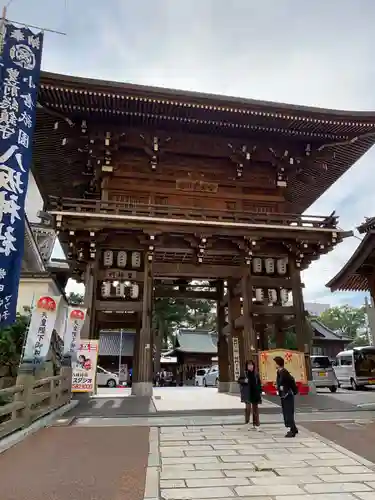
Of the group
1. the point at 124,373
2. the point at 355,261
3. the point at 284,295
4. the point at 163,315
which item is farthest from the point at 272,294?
the point at 163,315

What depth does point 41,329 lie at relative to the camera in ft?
27.8

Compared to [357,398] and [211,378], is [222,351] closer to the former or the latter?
[357,398]

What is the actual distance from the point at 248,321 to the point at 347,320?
2509 inches

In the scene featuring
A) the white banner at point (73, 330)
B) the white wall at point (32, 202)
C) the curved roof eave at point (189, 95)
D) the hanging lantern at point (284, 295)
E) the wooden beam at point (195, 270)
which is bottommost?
the white banner at point (73, 330)

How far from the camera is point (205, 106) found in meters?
12.6

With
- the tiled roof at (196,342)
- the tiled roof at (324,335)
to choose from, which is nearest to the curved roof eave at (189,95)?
the tiled roof at (196,342)

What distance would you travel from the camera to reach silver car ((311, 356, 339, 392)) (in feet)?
62.4

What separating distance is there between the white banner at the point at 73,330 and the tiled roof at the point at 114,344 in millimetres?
22559

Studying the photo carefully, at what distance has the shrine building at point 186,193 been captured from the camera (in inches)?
488

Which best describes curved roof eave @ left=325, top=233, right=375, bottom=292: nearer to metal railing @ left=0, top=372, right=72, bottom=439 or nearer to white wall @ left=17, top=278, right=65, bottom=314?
metal railing @ left=0, top=372, right=72, bottom=439

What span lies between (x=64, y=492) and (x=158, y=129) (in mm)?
12195

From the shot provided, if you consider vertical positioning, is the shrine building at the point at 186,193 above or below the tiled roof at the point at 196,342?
above

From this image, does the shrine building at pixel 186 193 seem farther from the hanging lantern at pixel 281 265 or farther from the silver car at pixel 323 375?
the silver car at pixel 323 375

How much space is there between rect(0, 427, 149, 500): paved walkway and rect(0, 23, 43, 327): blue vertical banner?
303 centimetres
